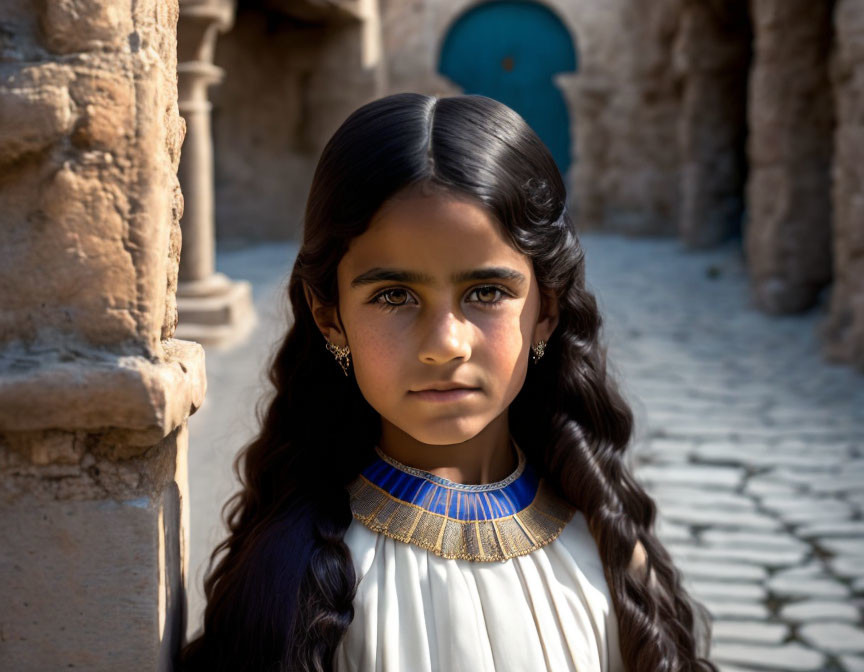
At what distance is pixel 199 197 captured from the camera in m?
6.07

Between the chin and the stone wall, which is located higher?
the stone wall

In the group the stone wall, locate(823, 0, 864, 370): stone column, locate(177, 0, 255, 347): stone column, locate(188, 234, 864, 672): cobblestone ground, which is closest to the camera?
locate(188, 234, 864, 672): cobblestone ground

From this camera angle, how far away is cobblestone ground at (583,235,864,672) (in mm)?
3303

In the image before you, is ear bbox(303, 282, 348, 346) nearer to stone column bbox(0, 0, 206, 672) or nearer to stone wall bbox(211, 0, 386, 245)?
stone column bbox(0, 0, 206, 672)

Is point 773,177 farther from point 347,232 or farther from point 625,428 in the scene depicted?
point 347,232

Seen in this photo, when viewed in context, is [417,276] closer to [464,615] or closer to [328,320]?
[328,320]

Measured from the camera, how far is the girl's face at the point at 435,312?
1488 millimetres

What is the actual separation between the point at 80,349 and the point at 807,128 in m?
7.15

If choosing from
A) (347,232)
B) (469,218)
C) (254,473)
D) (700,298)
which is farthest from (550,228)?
(700,298)

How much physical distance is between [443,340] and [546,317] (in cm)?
35

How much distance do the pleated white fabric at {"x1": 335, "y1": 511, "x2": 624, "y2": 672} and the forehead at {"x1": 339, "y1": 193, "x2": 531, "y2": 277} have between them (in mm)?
454

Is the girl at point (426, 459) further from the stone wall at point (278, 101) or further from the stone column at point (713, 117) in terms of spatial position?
the stone column at point (713, 117)

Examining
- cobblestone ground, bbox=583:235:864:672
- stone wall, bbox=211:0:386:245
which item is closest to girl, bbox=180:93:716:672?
cobblestone ground, bbox=583:235:864:672

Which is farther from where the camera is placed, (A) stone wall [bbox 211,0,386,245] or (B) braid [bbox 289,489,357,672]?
(A) stone wall [bbox 211,0,386,245]
